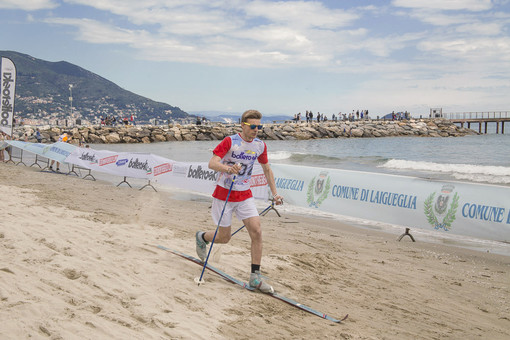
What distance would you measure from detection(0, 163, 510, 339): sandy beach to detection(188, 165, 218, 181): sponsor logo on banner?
Result: 4.55 m

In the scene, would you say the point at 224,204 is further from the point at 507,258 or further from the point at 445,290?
the point at 507,258

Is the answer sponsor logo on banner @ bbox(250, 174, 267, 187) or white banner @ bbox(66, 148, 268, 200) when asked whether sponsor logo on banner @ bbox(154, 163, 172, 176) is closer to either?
white banner @ bbox(66, 148, 268, 200)

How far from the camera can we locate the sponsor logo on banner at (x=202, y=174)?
1262cm

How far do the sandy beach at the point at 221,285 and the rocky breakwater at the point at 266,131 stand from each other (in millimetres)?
42072

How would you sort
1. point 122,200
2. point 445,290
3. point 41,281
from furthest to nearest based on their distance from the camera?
point 122,200
point 445,290
point 41,281

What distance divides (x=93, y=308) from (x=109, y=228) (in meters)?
3.03

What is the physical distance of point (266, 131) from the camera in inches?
2336

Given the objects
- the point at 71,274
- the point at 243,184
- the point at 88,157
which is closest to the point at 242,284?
the point at 243,184

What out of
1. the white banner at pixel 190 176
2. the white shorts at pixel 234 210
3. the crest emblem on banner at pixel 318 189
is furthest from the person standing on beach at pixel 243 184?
the white banner at pixel 190 176

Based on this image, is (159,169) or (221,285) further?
(159,169)

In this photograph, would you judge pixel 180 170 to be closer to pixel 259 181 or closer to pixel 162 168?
pixel 162 168

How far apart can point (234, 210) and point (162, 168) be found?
9742mm

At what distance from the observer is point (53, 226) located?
246 inches

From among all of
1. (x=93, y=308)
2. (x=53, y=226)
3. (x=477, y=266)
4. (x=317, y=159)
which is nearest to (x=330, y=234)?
(x=477, y=266)
